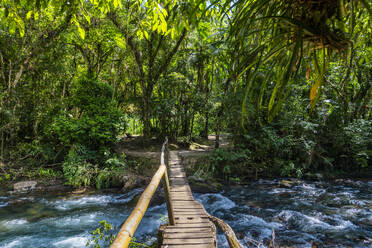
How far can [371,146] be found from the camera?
8445 millimetres

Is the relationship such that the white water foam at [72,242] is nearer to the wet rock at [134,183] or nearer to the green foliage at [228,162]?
the wet rock at [134,183]

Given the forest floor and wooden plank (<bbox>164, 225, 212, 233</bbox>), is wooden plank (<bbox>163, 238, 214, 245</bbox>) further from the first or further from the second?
the forest floor

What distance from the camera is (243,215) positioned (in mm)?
5387

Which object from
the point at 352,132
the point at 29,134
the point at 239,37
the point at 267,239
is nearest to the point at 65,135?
the point at 29,134

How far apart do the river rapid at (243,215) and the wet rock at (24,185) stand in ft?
1.59

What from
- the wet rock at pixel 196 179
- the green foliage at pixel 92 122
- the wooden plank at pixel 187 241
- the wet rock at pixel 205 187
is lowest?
the wet rock at pixel 205 187

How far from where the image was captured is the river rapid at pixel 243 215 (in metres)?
4.27

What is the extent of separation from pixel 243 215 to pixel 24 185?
6.81 m

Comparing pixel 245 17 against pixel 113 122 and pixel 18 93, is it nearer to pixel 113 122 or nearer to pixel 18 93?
pixel 113 122

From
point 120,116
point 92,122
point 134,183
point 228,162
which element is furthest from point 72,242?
point 228,162

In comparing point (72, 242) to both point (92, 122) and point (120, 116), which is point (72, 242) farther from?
point (120, 116)

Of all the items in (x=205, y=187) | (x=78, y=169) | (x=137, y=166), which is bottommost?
(x=205, y=187)

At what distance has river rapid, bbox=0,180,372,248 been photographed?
14.0 feet

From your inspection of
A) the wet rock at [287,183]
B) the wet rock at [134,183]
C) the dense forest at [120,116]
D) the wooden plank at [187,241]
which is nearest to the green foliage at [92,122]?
the dense forest at [120,116]
